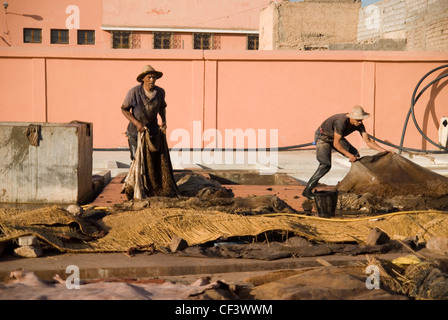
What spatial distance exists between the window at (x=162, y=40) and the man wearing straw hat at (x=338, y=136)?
66.3ft

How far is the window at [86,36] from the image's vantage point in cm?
2872

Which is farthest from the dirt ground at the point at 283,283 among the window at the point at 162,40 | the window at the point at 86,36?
the window at the point at 86,36

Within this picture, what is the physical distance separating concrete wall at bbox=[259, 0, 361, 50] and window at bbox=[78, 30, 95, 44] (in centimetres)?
987

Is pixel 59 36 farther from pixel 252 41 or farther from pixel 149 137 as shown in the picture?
pixel 149 137


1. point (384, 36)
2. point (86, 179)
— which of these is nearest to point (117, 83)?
point (86, 179)

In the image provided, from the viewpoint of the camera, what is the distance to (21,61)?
15.8 metres

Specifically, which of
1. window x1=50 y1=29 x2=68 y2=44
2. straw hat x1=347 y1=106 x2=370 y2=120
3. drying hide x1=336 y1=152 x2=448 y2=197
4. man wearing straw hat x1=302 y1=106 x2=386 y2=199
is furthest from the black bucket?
window x1=50 y1=29 x2=68 y2=44

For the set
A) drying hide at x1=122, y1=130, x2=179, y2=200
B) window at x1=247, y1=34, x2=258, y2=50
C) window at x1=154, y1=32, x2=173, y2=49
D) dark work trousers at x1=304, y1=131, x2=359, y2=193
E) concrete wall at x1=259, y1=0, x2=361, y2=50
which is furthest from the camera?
window at x1=247, y1=34, x2=258, y2=50

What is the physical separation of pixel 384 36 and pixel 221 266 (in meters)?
17.1

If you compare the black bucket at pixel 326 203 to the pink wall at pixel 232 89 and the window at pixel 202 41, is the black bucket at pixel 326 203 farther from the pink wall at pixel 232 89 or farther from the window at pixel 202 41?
the window at pixel 202 41

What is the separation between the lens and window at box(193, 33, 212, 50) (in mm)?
28438

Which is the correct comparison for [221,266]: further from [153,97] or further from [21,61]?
[21,61]

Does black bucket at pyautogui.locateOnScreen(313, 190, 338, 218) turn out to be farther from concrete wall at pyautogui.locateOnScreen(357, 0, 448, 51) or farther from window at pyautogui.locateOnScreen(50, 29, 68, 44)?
window at pyautogui.locateOnScreen(50, 29, 68, 44)

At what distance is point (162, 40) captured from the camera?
93.0 feet
